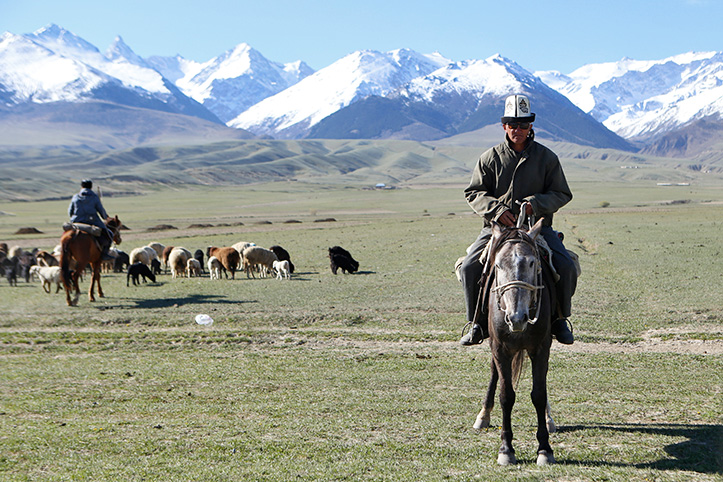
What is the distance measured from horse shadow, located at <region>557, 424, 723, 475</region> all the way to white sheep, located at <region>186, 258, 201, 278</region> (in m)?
21.8

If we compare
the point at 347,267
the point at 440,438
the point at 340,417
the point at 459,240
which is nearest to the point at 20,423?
the point at 340,417

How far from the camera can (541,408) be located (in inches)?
275

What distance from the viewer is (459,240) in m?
36.2

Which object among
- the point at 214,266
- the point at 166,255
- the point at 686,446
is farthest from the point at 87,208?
the point at 686,446

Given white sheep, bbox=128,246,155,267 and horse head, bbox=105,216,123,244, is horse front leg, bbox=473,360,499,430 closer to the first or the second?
horse head, bbox=105,216,123,244

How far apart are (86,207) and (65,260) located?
1.64 metres

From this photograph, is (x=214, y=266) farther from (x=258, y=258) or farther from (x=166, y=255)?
(x=166, y=255)

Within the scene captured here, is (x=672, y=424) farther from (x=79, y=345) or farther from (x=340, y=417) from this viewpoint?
(x=79, y=345)

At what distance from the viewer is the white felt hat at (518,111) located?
7668 millimetres

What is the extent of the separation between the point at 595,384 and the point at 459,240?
26102 mm

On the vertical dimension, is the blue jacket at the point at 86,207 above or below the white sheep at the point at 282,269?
above

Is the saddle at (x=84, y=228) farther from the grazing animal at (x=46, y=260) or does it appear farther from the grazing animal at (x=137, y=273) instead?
the grazing animal at (x=46, y=260)

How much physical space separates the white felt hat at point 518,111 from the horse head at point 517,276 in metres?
1.34

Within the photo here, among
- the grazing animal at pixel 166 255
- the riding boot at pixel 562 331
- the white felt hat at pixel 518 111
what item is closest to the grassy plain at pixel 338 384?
the riding boot at pixel 562 331
